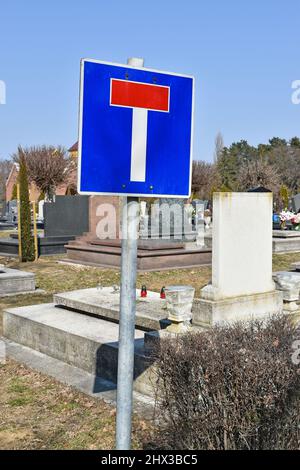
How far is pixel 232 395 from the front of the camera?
3141 mm

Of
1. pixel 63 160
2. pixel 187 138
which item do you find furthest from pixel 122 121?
pixel 63 160

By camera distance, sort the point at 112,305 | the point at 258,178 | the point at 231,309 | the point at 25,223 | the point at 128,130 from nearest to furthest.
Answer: the point at 128,130
the point at 231,309
the point at 112,305
the point at 25,223
the point at 258,178

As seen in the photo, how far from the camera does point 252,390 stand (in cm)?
311

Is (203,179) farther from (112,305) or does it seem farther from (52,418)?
(52,418)

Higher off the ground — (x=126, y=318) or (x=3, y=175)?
(x=3, y=175)

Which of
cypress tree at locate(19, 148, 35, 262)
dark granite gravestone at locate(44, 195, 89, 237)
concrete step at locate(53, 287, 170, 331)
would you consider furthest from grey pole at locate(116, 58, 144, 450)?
dark granite gravestone at locate(44, 195, 89, 237)

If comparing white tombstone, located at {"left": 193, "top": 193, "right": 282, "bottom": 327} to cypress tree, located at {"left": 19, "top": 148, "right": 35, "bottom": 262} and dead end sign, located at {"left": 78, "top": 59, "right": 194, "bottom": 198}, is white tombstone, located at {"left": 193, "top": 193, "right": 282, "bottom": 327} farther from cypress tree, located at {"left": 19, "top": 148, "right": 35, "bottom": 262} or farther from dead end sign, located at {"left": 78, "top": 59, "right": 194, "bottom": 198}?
cypress tree, located at {"left": 19, "top": 148, "right": 35, "bottom": 262}

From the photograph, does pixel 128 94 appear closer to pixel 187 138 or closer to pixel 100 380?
pixel 187 138

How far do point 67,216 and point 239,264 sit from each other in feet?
57.5

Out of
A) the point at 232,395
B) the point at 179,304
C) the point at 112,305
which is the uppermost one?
the point at 179,304

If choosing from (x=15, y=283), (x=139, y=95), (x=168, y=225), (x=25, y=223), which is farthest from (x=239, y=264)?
(x=168, y=225)

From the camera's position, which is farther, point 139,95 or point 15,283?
point 15,283

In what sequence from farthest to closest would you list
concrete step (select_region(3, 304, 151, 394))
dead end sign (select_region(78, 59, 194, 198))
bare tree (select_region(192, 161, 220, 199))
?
1. bare tree (select_region(192, 161, 220, 199))
2. concrete step (select_region(3, 304, 151, 394))
3. dead end sign (select_region(78, 59, 194, 198))

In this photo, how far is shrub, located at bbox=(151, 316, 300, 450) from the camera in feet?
10.3
